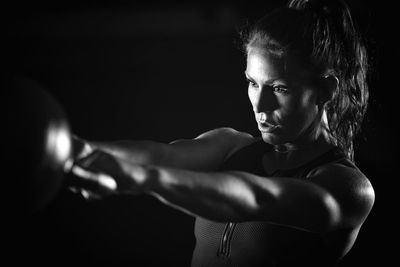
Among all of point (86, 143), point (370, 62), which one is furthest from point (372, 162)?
point (86, 143)

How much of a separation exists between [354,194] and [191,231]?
3.02ft

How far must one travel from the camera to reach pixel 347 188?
1036 millimetres

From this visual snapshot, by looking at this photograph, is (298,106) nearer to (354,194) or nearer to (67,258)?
(354,194)

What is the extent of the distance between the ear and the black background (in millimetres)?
662

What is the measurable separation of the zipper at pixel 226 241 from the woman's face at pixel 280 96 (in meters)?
0.20

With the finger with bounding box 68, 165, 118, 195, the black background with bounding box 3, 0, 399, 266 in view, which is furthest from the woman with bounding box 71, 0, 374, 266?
the black background with bounding box 3, 0, 399, 266

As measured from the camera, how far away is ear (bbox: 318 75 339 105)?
1.16 meters

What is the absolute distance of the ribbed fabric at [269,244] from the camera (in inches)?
43.5

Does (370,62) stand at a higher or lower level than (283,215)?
higher

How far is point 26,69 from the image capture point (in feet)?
6.14

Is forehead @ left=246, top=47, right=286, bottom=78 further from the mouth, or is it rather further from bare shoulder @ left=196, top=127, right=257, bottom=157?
bare shoulder @ left=196, top=127, right=257, bottom=157

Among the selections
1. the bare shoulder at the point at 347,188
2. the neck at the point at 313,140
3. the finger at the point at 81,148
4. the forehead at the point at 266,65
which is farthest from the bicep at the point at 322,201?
the finger at the point at 81,148

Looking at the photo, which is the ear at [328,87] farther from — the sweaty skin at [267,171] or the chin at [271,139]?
the chin at [271,139]

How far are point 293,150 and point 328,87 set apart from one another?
0.15m
